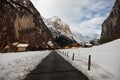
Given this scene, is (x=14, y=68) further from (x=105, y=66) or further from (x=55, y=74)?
(x=105, y=66)

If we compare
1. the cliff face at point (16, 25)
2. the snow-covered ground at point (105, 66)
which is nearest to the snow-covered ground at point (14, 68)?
the snow-covered ground at point (105, 66)

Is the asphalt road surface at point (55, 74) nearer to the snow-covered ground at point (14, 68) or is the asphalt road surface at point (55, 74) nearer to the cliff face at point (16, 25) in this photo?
the snow-covered ground at point (14, 68)

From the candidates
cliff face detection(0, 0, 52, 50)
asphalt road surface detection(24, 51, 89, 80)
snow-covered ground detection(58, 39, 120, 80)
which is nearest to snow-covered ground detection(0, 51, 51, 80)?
asphalt road surface detection(24, 51, 89, 80)

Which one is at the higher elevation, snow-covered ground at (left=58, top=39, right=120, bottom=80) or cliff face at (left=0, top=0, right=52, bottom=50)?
cliff face at (left=0, top=0, right=52, bottom=50)

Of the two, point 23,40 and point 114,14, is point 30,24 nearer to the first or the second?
point 23,40

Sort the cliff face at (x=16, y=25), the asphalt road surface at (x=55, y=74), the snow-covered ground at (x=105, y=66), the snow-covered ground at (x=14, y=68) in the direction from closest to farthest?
the asphalt road surface at (x=55, y=74) → the snow-covered ground at (x=14, y=68) → the snow-covered ground at (x=105, y=66) → the cliff face at (x=16, y=25)

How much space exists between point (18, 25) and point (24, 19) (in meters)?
14.2

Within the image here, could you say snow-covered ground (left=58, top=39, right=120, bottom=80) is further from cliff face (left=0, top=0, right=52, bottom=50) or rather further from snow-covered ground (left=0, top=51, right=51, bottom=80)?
cliff face (left=0, top=0, right=52, bottom=50)

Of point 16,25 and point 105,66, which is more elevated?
point 16,25

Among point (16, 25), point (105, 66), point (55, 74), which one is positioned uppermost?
point (16, 25)

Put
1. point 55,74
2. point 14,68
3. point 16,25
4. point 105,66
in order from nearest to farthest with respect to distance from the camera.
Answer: point 55,74 < point 14,68 < point 105,66 < point 16,25

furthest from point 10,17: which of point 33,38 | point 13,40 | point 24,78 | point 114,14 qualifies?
point 24,78

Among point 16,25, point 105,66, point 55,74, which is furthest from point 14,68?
point 16,25

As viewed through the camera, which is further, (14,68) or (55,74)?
(14,68)
